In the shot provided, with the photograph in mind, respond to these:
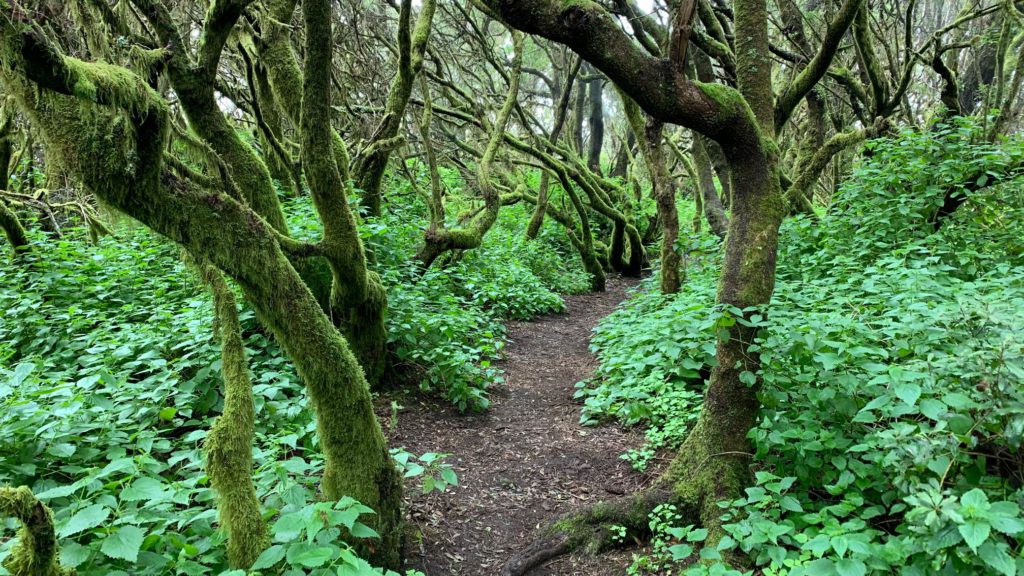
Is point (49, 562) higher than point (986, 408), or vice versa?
point (986, 408)

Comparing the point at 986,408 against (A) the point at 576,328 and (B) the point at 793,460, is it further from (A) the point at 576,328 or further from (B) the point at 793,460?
(A) the point at 576,328

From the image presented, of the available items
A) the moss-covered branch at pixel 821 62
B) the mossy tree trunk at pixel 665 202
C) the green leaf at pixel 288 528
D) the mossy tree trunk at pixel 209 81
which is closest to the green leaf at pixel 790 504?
the green leaf at pixel 288 528

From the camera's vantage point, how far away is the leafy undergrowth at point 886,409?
1.93 m

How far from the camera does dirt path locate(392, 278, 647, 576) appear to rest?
3.18m

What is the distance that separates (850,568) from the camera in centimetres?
197

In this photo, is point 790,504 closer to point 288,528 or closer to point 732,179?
point 732,179

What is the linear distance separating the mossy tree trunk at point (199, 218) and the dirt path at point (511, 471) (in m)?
0.56

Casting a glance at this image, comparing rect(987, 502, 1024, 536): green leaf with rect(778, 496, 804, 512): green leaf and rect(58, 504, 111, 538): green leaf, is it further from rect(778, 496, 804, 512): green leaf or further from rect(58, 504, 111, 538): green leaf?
rect(58, 504, 111, 538): green leaf

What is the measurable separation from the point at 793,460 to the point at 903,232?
367 centimetres

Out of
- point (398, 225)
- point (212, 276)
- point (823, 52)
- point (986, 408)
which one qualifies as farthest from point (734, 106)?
point (398, 225)

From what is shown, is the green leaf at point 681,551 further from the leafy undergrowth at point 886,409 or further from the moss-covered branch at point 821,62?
the moss-covered branch at point 821,62

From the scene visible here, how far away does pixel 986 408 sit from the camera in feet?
6.50

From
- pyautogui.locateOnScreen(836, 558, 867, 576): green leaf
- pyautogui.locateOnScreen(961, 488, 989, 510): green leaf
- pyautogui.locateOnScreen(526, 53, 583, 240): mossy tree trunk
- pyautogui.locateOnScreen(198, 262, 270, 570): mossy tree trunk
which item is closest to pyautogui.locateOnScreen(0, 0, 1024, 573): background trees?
pyautogui.locateOnScreen(198, 262, 270, 570): mossy tree trunk

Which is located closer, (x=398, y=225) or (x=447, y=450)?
(x=447, y=450)
